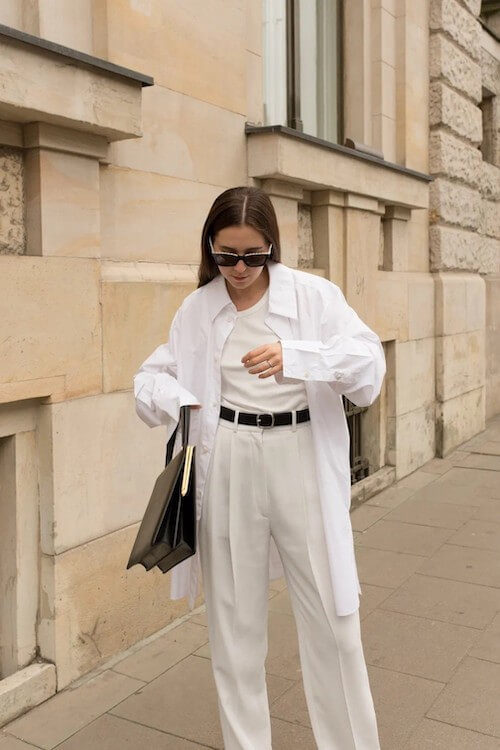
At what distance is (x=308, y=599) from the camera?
2.54 metres

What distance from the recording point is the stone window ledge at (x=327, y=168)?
16.1ft

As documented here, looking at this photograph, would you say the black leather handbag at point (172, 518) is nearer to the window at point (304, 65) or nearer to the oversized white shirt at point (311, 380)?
the oversized white shirt at point (311, 380)

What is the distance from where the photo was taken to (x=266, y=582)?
2643 mm

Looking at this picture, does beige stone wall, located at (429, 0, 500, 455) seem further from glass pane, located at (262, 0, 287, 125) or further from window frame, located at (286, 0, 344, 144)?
glass pane, located at (262, 0, 287, 125)

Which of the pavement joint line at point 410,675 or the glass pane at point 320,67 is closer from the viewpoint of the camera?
the pavement joint line at point 410,675

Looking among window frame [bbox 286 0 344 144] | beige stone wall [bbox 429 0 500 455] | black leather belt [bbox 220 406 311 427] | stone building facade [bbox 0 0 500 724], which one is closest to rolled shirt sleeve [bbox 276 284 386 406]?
black leather belt [bbox 220 406 311 427]

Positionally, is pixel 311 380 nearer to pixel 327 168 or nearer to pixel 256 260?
pixel 256 260

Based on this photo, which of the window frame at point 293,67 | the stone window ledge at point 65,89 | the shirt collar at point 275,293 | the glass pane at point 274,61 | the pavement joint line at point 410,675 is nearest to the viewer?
the shirt collar at point 275,293

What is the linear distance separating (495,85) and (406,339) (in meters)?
4.91

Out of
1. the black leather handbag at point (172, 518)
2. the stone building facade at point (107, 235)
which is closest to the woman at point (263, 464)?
the black leather handbag at point (172, 518)

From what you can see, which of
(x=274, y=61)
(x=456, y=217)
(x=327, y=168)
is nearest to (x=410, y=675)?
(x=327, y=168)

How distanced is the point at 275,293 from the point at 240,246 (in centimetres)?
20

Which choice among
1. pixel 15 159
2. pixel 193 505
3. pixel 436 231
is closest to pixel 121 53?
pixel 15 159

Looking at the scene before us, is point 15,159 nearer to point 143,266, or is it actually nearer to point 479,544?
point 143,266
